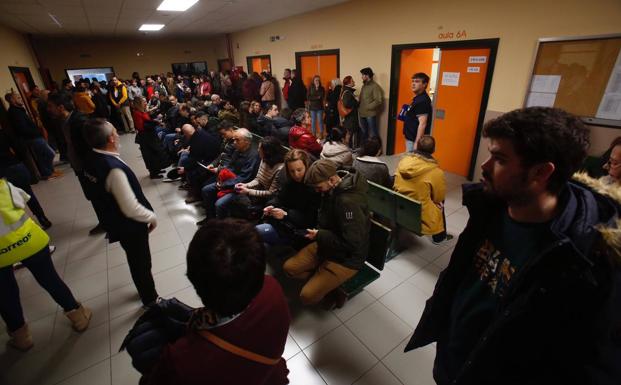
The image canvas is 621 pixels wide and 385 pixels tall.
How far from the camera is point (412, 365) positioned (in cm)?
188

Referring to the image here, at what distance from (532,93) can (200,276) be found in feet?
15.2

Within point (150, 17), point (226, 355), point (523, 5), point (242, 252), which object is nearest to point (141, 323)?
point (226, 355)

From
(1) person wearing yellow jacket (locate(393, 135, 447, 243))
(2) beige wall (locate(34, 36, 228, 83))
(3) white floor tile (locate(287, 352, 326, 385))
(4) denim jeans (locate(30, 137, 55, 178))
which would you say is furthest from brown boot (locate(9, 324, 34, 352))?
(2) beige wall (locate(34, 36, 228, 83))

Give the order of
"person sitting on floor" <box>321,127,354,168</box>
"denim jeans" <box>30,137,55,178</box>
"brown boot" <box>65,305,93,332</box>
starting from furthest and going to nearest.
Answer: "denim jeans" <box>30,137,55,178</box> → "person sitting on floor" <box>321,127,354,168</box> → "brown boot" <box>65,305,93,332</box>

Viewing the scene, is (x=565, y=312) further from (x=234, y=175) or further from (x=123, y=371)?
(x=234, y=175)

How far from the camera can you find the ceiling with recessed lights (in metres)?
5.68

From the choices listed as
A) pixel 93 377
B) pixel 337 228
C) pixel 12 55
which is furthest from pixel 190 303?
pixel 12 55

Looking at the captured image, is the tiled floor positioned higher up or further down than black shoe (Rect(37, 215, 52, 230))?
further down

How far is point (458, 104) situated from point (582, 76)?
62.4 inches

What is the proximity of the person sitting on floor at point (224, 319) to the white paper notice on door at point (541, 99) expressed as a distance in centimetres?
433

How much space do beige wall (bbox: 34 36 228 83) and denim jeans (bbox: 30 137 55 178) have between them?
8431mm

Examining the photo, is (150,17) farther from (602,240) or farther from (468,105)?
(602,240)

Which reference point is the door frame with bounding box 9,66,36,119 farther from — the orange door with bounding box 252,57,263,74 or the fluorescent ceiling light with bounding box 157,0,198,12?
the orange door with bounding box 252,57,263,74

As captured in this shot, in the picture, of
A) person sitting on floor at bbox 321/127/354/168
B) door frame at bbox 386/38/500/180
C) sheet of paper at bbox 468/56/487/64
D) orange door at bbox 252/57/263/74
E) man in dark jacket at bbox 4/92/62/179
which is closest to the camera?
person sitting on floor at bbox 321/127/354/168
